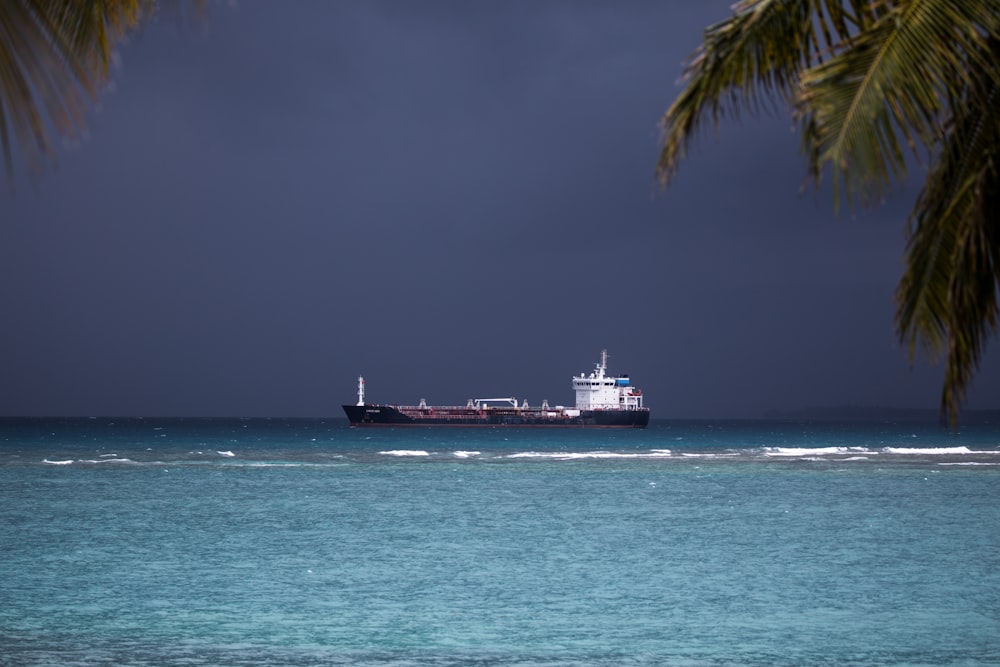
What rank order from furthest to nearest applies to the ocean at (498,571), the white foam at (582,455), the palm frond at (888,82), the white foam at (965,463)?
the white foam at (582,455) → the white foam at (965,463) → the ocean at (498,571) → the palm frond at (888,82)

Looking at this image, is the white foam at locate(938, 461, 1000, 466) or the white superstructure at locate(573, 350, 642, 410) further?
the white superstructure at locate(573, 350, 642, 410)

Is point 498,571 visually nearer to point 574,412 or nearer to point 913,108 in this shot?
point 913,108

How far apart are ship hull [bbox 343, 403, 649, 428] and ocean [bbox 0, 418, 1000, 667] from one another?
79.1 m

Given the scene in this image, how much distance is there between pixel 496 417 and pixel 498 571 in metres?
108

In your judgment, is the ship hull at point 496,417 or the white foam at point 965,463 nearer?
the white foam at point 965,463

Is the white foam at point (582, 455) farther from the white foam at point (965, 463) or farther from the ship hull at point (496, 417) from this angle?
the ship hull at point (496, 417)

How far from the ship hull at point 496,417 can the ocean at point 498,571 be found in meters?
79.1

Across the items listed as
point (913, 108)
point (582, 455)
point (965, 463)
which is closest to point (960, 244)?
point (913, 108)

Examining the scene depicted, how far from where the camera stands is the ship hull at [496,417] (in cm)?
13050

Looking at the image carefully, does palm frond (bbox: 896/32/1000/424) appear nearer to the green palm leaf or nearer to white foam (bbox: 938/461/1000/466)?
the green palm leaf

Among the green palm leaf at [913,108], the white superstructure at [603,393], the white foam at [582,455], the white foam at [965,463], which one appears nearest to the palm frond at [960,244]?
the green palm leaf at [913,108]

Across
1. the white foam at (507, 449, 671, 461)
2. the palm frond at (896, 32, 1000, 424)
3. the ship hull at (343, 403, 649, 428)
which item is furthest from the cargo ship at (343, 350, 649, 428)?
the palm frond at (896, 32, 1000, 424)

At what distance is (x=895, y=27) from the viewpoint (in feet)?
12.9

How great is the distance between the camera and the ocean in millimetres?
16641
